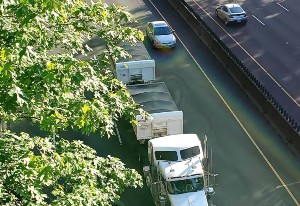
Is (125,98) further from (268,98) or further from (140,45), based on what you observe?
(140,45)

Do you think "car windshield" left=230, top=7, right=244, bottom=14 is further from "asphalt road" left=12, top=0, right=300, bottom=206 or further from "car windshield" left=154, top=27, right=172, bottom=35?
"car windshield" left=154, top=27, right=172, bottom=35

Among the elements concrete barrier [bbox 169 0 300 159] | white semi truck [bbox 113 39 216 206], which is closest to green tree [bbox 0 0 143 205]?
white semi truck [bbox 113 39 216 206]

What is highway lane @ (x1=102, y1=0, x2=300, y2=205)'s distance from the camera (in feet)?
67.7

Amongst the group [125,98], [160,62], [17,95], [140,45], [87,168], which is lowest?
[160,62]

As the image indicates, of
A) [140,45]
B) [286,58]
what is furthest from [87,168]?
[286,58]

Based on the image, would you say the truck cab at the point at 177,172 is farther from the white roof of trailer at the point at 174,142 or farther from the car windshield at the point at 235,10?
the car windshield at the point at 235,10

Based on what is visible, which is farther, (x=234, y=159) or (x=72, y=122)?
(x=234, y=159)

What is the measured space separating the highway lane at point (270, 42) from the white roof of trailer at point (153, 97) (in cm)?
738

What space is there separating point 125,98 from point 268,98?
14805 millimetres

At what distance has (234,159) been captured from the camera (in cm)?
2252

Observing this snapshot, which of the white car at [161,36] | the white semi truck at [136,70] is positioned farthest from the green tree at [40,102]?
the white car at [161,36]

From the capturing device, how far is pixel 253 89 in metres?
26.3

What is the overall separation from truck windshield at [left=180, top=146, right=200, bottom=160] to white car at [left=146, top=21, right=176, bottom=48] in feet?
48.5

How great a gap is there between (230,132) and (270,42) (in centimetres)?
1201
